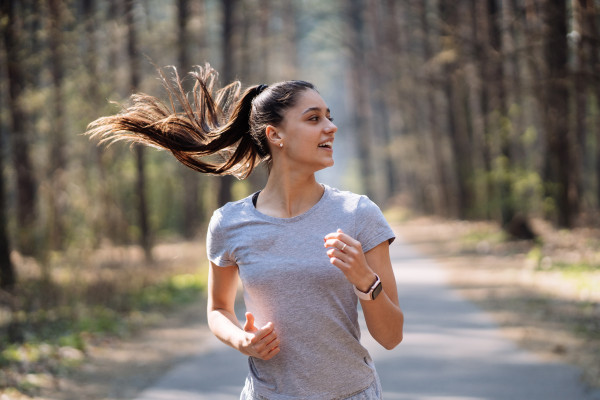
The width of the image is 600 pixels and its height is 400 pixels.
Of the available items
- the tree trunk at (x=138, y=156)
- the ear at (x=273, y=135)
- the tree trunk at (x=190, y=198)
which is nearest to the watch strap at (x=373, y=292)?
the ear at (x=273, y=135)

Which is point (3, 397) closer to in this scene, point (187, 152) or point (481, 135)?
point (187, 152)

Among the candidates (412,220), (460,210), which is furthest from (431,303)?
(412,220)

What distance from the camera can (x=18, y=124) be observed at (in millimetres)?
14656

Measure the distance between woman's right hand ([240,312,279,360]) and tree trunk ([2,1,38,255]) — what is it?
8.73 metres

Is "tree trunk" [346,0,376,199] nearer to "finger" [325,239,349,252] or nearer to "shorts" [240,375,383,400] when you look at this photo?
"shorts" [240,375,383,400]

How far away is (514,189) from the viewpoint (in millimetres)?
20328

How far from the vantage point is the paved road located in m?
6.55

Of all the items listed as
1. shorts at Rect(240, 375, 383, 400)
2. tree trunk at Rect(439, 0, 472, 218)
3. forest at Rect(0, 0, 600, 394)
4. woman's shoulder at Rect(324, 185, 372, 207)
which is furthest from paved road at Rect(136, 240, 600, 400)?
tree trunk at Rect(439, 0, 472, 218)

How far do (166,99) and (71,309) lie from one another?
10.1 meters

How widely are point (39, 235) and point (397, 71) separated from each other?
64.9ft

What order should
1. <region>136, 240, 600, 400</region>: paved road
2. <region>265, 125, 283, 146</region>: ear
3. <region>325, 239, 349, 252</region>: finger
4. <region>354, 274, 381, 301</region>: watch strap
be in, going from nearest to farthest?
<region>325, 239, 349, 252</region>: finger → <region>354, 274, 381, 301</region>: watch strap → <region>265, 125, 283, 146</region>: ear → <region>136, 240, 600, 400</region>: paved road

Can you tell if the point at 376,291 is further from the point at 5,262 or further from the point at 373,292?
the point at 5,262

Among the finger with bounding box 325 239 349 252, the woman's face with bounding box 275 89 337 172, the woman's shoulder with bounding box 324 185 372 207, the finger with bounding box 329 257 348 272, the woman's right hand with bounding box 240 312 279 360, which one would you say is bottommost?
the woman's right hand with bounding box 240 312 279 360

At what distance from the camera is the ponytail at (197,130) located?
362 cm
